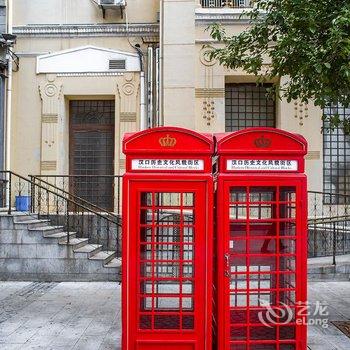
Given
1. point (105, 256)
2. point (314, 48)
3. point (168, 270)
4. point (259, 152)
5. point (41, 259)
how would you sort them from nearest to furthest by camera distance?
point (259, 152) → point (168, 270) → point (314, 48) → point (41, 259) → point (105, 256)

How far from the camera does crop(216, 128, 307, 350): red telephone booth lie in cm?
584

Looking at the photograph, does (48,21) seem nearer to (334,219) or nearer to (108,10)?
(108,10)

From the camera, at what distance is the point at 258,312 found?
599 centimetres

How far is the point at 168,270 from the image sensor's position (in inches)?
242

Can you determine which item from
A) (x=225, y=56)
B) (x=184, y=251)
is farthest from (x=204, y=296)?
(x=225, y=56)

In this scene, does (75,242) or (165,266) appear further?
(75,242)

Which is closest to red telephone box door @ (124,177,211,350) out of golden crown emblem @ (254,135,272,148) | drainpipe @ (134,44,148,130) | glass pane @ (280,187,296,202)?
golden crown emblem @ (254,135,272,148)

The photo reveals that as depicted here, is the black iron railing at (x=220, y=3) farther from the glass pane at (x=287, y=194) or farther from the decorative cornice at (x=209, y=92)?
the glass pane at (x=287, y=194)

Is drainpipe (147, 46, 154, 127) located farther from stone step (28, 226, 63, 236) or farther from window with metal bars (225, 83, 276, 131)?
stone step (28, 226, 63, 236)

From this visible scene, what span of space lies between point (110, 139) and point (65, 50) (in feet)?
9.14

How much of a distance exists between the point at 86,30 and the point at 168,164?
9591mm

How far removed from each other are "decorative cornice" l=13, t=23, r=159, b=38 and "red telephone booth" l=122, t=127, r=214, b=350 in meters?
9.07

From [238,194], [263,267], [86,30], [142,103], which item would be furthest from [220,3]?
[263,267]

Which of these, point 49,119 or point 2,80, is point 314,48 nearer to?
point 49,119
